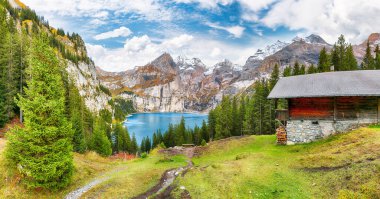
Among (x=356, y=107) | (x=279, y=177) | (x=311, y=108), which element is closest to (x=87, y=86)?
(x=311, y=108)

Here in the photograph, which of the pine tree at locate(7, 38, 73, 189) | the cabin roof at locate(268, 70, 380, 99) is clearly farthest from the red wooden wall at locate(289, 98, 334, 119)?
the pine tree at locate(7, 38, 73, 189)

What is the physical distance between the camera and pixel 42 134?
1881 centimetres

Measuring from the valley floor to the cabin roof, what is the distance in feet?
15.1

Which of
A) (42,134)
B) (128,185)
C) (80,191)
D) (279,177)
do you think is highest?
(42,134)

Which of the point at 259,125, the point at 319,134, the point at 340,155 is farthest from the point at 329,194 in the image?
the point at 259,125

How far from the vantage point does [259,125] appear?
64.6 m

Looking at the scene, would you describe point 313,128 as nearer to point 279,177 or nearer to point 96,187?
point 279,177

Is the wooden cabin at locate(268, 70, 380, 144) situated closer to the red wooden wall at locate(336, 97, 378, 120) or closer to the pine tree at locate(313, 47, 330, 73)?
the red wooden wall at locate(336, 97, 378, 120)

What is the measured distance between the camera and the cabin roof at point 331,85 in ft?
80.8

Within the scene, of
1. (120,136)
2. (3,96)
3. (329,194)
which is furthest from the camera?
(120,136)

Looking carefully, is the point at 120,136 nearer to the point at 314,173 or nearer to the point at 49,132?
the point at 49,132

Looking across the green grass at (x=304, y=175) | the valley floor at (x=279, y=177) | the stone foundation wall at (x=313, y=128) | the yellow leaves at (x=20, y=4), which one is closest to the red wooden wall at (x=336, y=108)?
the stone foundation wall at (x=313, y=128)

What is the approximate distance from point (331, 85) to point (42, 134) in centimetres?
3041

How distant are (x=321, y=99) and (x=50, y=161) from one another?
2883cm
